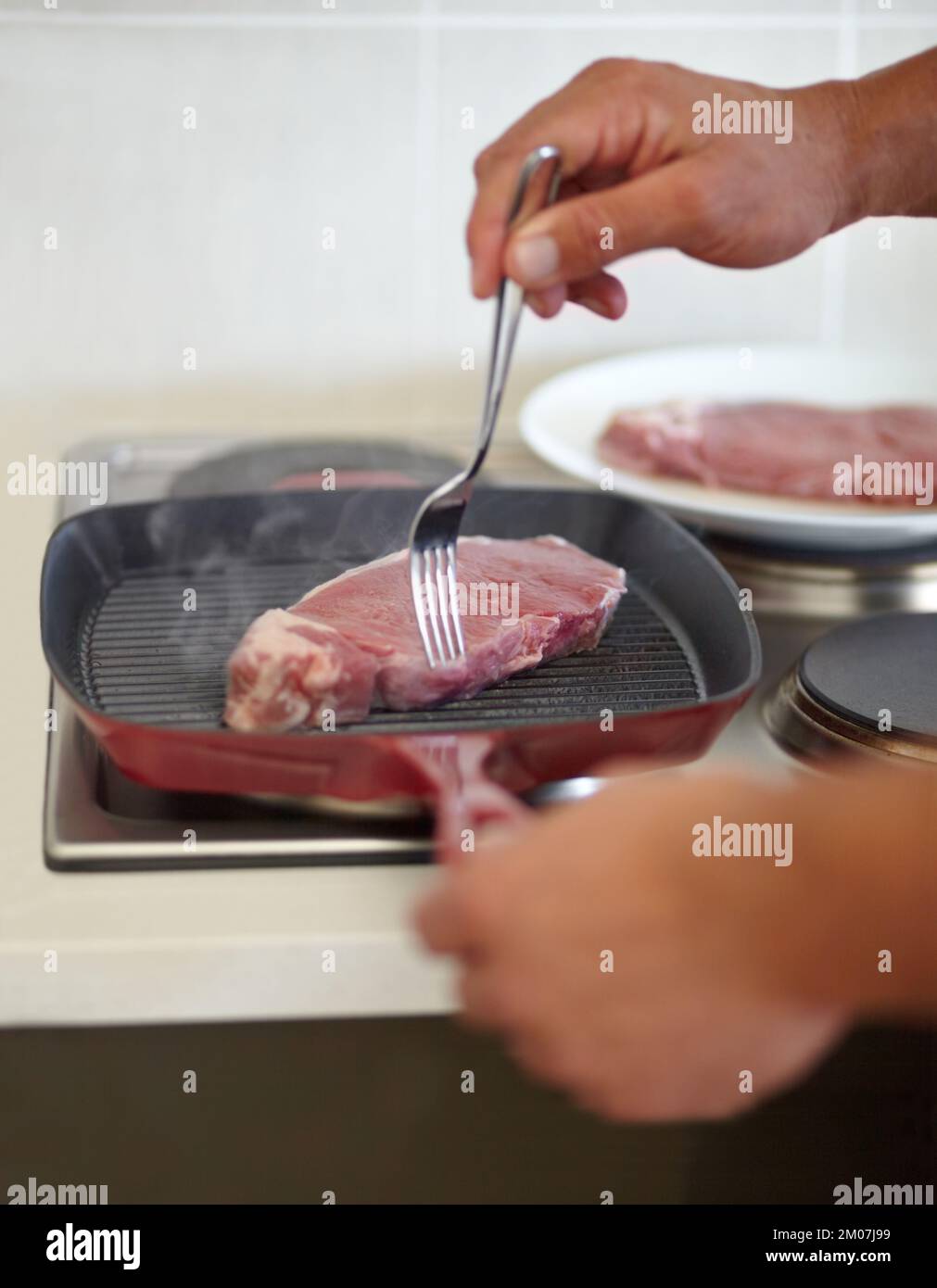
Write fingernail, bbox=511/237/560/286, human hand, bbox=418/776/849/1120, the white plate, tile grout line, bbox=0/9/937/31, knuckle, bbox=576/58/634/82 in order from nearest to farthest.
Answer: human hand, bbox=418/776/849/1120
fingernail, bbox=511/237/560/286
knuckle, bbox=576/58/634/82
the white plate
tile grout line, bbox=0/9/937/31

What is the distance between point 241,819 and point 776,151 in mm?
566

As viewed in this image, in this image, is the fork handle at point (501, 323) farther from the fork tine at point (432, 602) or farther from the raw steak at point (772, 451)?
the raw steak at point (772, 451)

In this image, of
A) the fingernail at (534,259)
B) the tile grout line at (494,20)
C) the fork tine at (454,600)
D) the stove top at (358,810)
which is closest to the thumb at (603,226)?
the fingernail at (534,259)

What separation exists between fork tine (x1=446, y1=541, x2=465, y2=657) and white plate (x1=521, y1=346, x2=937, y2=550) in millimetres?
237

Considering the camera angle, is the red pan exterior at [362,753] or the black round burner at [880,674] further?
the black round burner at [880,674]

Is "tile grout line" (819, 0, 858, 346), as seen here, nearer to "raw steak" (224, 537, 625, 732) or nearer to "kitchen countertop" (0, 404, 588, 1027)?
"raw steak" (224, 537, 625, 732)

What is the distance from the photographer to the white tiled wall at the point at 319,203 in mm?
1165

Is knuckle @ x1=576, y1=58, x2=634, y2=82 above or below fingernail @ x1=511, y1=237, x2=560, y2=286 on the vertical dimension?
above

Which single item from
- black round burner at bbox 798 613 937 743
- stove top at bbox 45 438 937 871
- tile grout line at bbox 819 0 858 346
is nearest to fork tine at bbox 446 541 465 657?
stove top at bbox 45 438 937 871

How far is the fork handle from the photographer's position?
0.74 metres

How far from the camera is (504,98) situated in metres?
1.21

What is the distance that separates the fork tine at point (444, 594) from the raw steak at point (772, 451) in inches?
12.2
